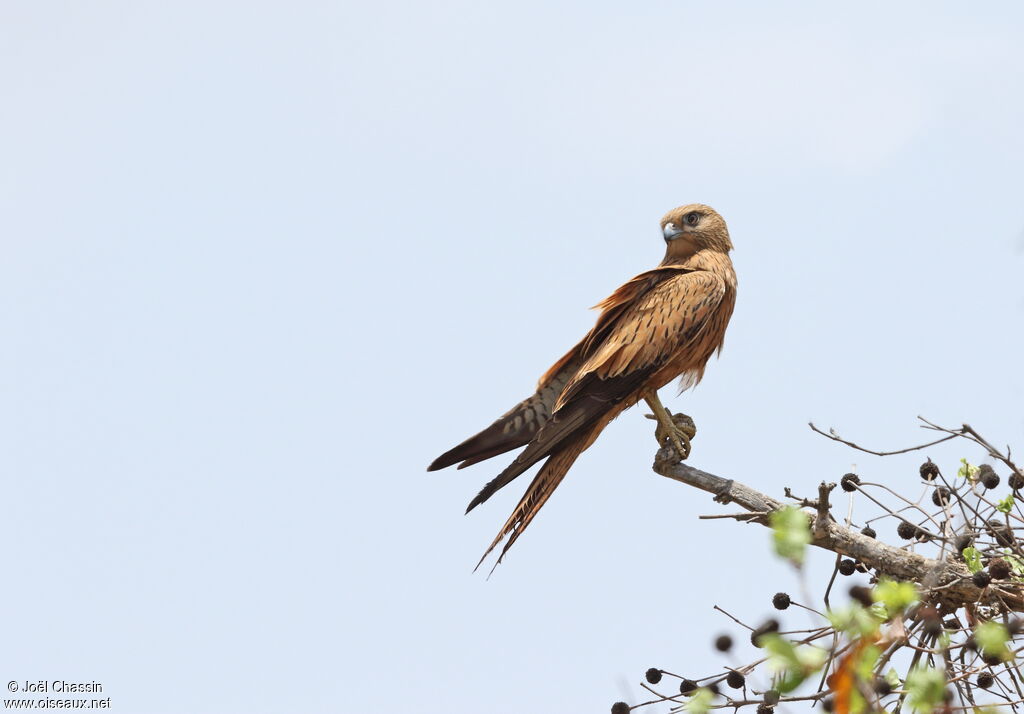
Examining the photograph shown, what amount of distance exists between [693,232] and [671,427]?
1434 mm

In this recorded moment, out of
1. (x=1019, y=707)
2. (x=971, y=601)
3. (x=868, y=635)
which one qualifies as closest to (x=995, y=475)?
(x=971, y=601)

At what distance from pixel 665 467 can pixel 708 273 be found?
110 cm

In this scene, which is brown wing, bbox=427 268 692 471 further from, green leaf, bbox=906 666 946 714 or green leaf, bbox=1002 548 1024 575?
green leaf, bbox=906 666 946 714

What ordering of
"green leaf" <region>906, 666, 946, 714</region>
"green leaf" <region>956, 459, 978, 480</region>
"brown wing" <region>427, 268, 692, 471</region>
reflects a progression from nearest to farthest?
1. "green leaf" <region>906, 666, 946, 714</region>
2. "green leaf" <region>956, 459, 978, 480</region>
3. "brown wing" <region>427, 268, 692, 471</region>

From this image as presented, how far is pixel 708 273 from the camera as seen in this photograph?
5641 millimetres

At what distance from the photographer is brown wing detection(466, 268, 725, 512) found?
16.5 feet

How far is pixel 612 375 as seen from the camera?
5164 millimetres

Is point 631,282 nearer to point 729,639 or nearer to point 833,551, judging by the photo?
point 833,551

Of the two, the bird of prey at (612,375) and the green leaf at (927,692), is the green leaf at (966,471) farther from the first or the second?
the green leaf at (927,692)

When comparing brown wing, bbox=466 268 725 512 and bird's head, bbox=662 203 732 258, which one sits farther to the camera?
bird's head, bbox=662 203 732 258

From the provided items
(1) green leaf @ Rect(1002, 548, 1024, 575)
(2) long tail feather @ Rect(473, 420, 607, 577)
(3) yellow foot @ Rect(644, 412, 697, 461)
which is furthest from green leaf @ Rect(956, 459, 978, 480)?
(2) long tail feather @ Rect(473, 420, 607, 577)

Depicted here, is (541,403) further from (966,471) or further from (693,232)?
(966,471)

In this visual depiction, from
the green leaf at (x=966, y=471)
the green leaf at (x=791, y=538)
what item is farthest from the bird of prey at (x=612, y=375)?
the green leaf at (x=791, y=538)

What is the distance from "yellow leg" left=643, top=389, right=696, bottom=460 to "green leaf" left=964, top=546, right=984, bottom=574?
1384mm
